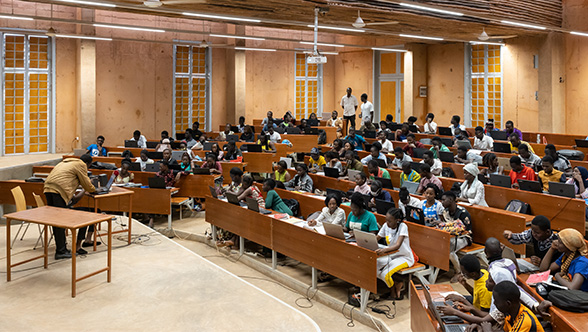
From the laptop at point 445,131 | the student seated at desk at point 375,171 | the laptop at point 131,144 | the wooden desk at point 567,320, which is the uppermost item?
the laptop at point 445,131

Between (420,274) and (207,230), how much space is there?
5182 millimetres

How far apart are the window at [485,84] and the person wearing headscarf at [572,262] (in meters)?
16.0

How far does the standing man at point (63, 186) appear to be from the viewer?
7934 mm

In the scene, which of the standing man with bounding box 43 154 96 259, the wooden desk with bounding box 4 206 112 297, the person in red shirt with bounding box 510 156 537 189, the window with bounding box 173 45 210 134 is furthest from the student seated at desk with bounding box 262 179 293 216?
the window with bounding box 173 45 210 134

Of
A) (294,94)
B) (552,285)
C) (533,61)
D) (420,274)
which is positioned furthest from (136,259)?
(294,94)

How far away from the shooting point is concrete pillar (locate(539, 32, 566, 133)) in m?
17.4

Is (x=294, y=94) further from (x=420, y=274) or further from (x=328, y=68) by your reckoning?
(x=420, y=274)

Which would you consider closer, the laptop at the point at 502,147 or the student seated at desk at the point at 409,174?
the student seated at desk at the point at 409,174

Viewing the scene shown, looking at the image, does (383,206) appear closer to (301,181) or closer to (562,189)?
(562,189)

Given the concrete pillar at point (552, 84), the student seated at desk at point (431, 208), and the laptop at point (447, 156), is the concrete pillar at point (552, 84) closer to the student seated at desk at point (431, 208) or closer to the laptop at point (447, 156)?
the laptop at point (447, 156)

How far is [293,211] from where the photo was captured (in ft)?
31.9

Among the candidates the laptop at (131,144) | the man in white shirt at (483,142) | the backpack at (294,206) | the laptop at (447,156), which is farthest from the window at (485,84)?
the backpack at (294,206)

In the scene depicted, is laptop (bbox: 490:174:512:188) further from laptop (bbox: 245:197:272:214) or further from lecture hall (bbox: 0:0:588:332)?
laptop (bbox: 245:197:272:214)

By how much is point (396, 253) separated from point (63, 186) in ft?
15.5
